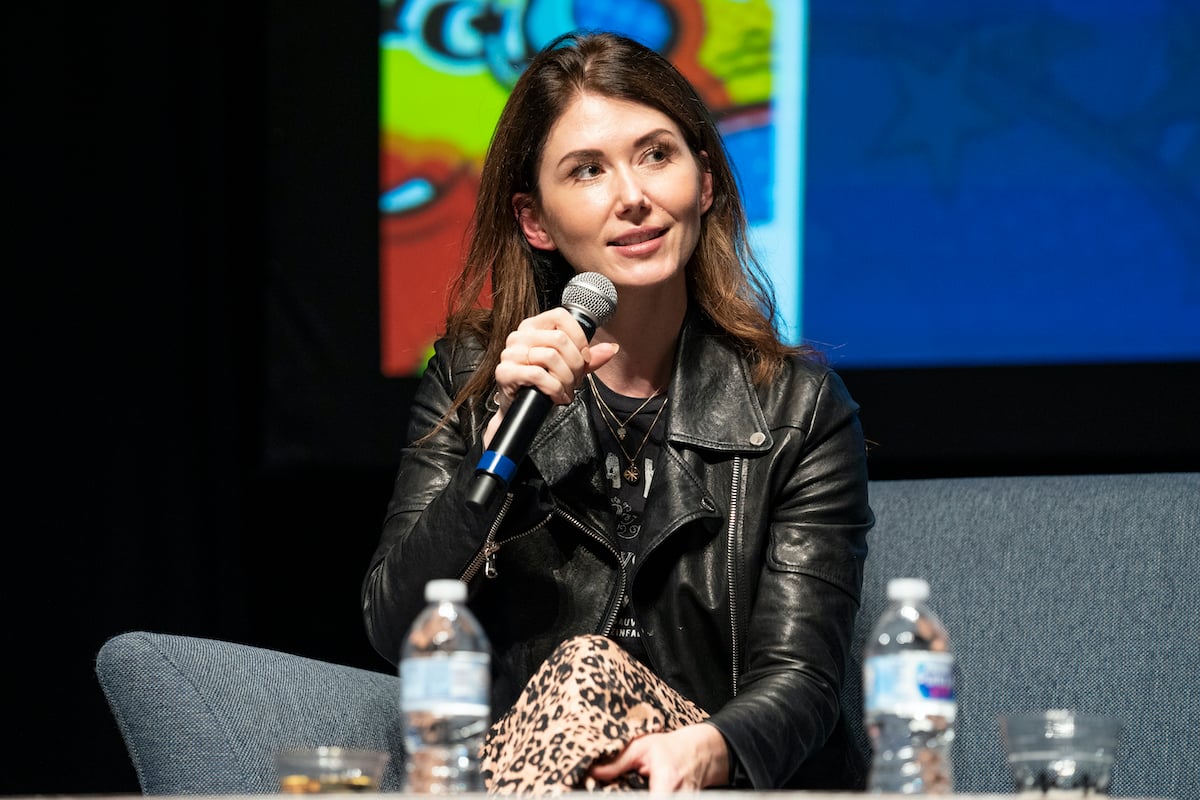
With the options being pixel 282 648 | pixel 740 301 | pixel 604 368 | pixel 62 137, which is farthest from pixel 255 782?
pixel 62 137

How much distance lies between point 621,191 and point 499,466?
0.57 metres

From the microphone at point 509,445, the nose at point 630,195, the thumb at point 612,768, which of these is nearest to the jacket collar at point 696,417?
the nose at point 630,195

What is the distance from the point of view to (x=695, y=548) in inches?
81.4

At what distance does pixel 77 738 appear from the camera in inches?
117

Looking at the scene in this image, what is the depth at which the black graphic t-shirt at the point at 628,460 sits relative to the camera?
6.79 ft

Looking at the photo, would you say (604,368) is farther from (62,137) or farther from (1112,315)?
(62,137)

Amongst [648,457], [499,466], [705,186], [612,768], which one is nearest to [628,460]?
[648,457]

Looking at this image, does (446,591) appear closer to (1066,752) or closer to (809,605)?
(1066,752)

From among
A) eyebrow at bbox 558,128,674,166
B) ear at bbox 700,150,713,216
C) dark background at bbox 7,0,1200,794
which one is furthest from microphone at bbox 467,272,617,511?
dark background at bbox 7,0,1200,794

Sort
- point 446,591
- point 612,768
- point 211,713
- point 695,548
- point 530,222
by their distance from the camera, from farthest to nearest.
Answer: point 530,222, point 695,548, point 211,713, point 612,768, point 446,591

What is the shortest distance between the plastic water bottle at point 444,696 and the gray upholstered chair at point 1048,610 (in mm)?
558

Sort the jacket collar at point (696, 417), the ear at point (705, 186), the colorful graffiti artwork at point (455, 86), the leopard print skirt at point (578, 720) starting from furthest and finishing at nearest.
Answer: the colorful graffiti artwork at point (455, 86) → the ear at point (705, 186) → the jacket collar at point (696, 417) → the leopard print skirt at point (578, 720)

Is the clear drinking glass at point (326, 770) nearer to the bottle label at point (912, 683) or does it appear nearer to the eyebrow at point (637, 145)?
the bottle label at point (912, 683)

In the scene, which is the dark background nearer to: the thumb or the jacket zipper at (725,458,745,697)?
the jacket zipper at (725,458,745,697)
